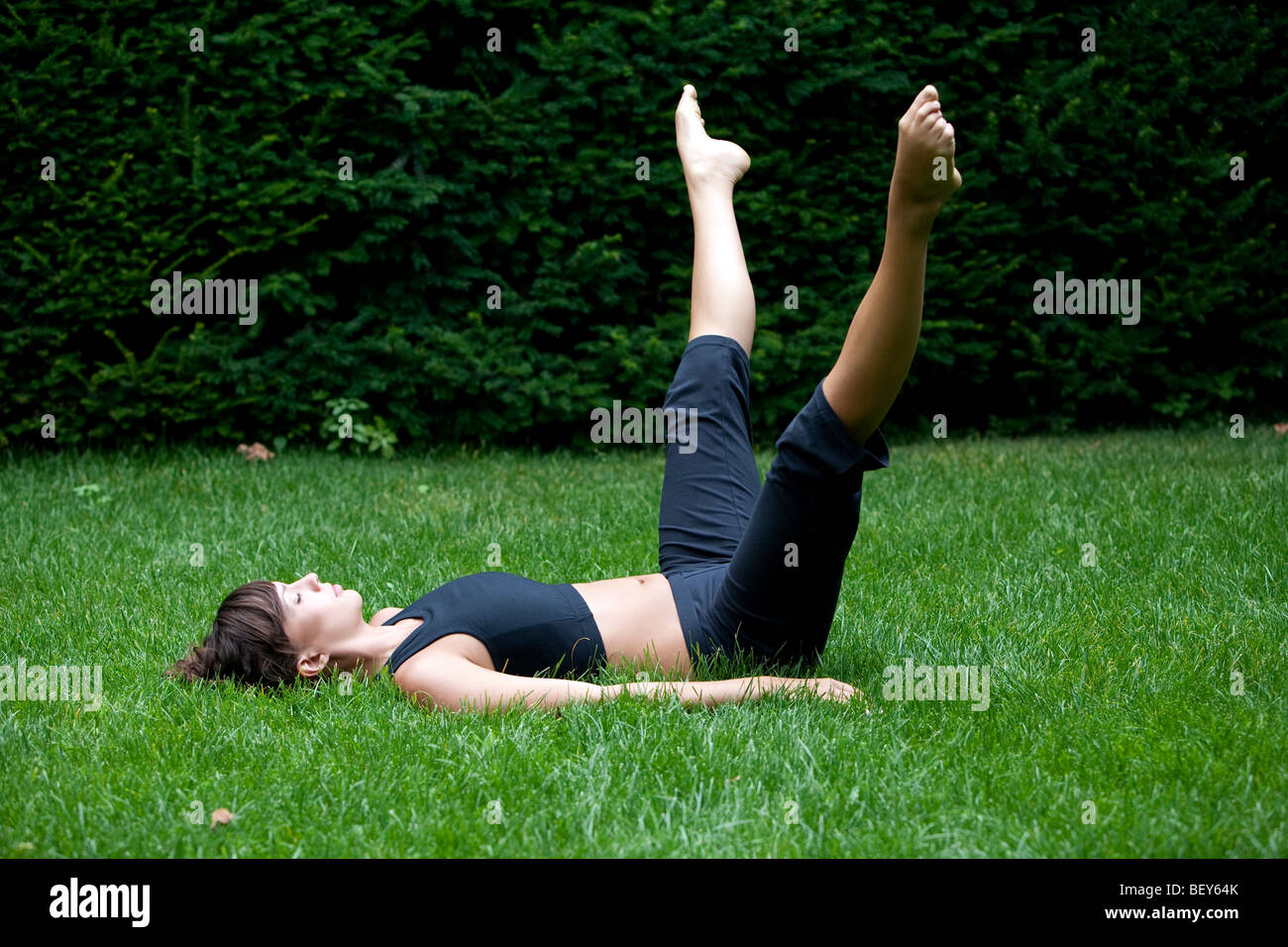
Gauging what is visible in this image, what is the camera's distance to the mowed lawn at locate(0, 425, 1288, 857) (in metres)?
1.96

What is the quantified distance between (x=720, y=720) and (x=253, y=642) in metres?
1.17

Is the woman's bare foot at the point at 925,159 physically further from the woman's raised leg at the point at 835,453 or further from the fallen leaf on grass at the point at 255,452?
the fallen leaf on grass at the point at 255,452

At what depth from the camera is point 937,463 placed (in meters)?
5.77

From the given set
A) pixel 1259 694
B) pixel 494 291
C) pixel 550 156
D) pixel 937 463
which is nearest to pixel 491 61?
pixel 550 156

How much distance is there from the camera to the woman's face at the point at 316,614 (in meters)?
2.73

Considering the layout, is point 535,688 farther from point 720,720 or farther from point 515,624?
point 720,720

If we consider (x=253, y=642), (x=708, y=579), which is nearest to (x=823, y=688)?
(x=708, y=579)

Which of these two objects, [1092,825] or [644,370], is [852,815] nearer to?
[1092,825]

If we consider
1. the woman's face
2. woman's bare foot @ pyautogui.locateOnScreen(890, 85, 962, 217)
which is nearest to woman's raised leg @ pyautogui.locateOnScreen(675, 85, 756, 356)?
woman's bare foot @ pyautogui.locateOnScreen(890, 85, 962, 217)

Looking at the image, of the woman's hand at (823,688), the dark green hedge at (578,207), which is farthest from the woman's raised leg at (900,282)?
the dark green hedge at (578,207)

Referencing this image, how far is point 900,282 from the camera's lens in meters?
2.07

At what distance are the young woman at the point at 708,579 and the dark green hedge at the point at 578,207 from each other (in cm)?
310
